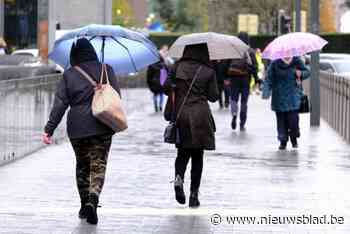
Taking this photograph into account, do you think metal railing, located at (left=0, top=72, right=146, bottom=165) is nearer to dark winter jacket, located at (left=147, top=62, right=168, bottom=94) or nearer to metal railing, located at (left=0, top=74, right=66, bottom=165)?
metal railing, located at (left=0, top=74, right=66, bottom=165)

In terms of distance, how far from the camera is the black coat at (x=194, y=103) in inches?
437

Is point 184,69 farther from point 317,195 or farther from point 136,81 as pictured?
point 136,81

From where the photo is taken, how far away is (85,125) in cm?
1020

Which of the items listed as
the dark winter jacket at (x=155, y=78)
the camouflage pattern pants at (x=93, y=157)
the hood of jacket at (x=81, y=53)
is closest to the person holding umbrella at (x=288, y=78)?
the hood of jacket at (x=81, y=53)

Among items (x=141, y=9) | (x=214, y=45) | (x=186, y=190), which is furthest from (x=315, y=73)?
(x=141, y=9)

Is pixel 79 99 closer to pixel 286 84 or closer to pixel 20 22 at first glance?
pixel 286 84

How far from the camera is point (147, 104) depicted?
3334cm

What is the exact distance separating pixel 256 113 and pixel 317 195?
52.9 ft

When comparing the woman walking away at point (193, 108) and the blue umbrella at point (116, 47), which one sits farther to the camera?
the blue umbrella at point (116, 47)

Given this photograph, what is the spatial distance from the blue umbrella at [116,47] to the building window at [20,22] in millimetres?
16065

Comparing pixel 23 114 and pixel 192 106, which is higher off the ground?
pixel 192 106

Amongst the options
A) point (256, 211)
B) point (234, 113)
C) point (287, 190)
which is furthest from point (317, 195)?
point (234, 113)

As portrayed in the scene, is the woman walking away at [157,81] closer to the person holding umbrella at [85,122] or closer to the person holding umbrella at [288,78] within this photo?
the person holding umbrella at [288,78]

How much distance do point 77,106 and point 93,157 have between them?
1.51ft
